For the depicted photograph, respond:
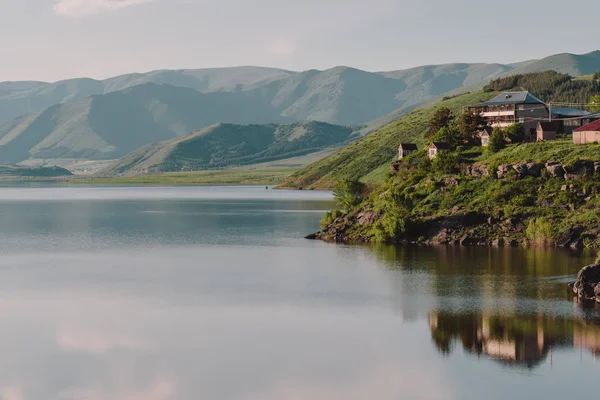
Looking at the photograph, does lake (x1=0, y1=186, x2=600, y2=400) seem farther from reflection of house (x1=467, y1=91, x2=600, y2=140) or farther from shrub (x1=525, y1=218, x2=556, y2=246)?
reflection of house (x1=467, y1=91, x2=600, y2=140)

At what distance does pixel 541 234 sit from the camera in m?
112

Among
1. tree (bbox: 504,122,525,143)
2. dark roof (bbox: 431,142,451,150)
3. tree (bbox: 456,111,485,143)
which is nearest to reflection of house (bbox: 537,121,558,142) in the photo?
tree (bbox: 504,122,525,143)

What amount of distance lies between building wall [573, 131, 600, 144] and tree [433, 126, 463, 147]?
24526 millimetres

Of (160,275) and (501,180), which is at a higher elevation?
(501,180)

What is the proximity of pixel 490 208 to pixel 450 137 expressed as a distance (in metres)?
35.3

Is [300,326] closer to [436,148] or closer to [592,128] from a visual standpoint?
[592,128]

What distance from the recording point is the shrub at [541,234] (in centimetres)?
11200

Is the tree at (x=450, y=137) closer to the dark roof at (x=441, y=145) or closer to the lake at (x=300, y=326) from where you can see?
the dark roof at (x=441, y=145)

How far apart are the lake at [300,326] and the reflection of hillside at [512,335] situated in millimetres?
187

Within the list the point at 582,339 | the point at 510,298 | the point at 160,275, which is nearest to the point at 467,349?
the point at 582,339

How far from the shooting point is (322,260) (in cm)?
10844

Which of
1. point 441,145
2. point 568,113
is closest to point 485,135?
point 441,145

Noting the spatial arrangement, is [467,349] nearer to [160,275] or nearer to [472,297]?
[472,297]

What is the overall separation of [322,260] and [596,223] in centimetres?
3431
